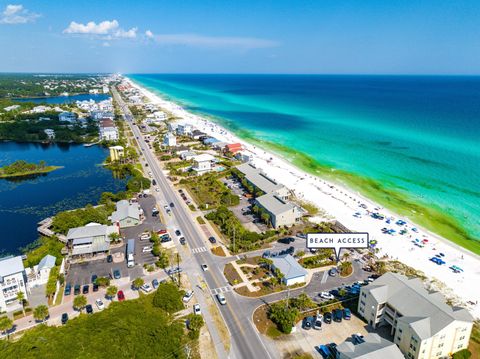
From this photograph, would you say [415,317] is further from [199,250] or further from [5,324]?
[5,324]

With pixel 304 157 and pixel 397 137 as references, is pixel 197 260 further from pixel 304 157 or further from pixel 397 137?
pixel 397 137

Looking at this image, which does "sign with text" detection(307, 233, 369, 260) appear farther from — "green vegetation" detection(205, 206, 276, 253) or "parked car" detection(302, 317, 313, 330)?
"parked car" detection(302, 317, 313, 330)

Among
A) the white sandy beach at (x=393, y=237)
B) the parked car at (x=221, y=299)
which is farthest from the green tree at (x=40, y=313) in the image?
the white sandy beach at (x=393, y=237)

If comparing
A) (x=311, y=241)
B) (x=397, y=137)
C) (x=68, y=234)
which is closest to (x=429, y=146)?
(x=397, y=137)

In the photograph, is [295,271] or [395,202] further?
[395,202]

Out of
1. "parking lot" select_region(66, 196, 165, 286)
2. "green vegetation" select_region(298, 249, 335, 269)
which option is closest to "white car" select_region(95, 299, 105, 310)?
"parking lot" select_region(66, 196, 165, 286)

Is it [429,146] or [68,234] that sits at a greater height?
[429,146]

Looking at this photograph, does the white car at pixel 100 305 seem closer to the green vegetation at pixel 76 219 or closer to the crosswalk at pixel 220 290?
the crosswalk at pixel 220 290
